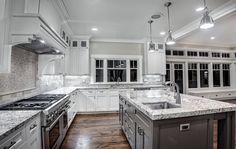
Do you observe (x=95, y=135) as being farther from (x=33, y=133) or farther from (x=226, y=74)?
(x=226, y=74)

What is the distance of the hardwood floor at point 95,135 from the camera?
2.70 m


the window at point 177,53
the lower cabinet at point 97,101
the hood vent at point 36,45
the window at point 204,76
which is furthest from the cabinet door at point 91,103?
the window at point 204,76

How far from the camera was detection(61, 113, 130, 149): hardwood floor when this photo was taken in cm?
270

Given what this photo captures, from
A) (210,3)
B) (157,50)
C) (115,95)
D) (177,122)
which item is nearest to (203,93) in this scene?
(157,50)

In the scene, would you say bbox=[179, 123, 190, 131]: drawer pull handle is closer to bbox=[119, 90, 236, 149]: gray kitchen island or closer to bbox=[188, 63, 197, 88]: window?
bbox=[119, 90, 236, 149]: gray kitchen island

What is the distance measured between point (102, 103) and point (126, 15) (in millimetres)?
3050

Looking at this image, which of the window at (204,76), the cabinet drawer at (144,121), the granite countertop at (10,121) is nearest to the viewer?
the granite countertop at (10,121)

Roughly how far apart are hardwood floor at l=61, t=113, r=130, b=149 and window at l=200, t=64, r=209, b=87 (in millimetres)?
5005

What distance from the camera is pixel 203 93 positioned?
20.9 ft

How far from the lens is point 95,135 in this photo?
124 inches

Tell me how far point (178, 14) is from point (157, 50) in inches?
93.3

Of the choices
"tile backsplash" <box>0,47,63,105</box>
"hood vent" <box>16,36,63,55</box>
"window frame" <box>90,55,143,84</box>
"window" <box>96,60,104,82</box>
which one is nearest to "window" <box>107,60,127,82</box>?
"window frame" <box>90,55,143,84</box>

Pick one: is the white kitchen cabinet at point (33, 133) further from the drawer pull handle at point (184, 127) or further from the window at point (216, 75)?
the window at point (216, 75)

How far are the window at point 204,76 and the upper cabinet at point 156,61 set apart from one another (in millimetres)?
2361
